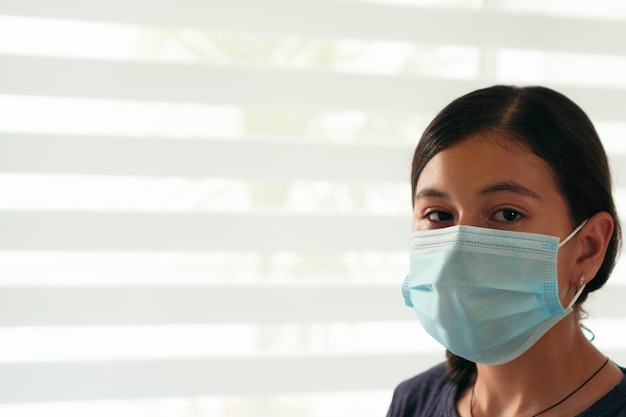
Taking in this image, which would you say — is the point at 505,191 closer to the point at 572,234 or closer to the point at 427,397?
the point at 572,234

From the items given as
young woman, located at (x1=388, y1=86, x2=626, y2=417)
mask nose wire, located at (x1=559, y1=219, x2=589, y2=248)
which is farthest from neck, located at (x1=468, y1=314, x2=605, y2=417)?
mask nose wire, located at (x1=559, y1=219, x2=589, y2=248)

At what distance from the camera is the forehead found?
1.47 m

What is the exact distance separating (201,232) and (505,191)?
848 mm

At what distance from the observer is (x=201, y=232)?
6.74ft

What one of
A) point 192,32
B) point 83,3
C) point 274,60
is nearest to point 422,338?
point 274,60

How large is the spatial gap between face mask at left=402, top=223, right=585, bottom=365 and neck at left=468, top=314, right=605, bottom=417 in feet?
0.19

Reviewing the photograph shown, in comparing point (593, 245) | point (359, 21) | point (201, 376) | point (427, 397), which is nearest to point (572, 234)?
point (593, 245)

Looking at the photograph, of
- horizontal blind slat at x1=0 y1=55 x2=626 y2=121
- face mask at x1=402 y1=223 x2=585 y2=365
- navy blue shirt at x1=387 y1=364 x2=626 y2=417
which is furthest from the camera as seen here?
horizontal blind slat at x1=0 y1=55 x2=626 y2=121

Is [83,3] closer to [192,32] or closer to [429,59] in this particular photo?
[192,32]

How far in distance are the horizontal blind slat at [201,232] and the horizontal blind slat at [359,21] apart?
1.51 ft

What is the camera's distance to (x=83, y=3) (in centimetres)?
199

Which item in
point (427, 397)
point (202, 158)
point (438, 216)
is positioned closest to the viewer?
point (438, 216)

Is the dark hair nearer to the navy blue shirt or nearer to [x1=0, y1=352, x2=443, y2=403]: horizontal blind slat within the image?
the navy blue shirt

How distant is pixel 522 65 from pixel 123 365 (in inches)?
51.5
